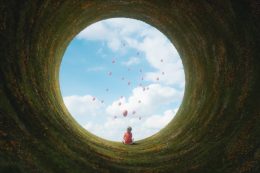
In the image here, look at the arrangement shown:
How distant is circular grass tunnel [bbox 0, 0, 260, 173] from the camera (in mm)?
5324

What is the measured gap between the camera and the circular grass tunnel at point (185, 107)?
5.32 meters

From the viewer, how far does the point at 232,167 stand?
6562mm

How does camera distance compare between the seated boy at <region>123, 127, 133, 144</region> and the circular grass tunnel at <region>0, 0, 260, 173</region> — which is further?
the seated boy at <region>123, 127, 133, 144</region>

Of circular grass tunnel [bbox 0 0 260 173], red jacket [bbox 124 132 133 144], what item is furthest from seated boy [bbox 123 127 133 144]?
circular grass tunnel [bbox 0 0 260 173]

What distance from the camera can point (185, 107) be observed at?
9742 mm

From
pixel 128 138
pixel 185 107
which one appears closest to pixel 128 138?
pixel 128 138

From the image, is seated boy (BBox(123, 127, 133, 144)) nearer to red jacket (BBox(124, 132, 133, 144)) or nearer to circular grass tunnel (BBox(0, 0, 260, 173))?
red jacket (BBox(124, 132, 133, 144))

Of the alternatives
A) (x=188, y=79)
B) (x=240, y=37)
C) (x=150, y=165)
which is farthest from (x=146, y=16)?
(x=150, y=165)

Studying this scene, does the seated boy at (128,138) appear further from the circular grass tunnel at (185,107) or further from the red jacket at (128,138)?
the circular grass tunnel at (185,107)

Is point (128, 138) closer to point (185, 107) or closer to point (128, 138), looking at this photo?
point (128, 138)

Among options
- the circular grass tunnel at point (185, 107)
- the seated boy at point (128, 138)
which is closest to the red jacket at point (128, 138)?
the seated boy at point (128, 138)

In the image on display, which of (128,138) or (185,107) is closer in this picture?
(185,107)

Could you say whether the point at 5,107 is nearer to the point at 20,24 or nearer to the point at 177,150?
the point at 20,24

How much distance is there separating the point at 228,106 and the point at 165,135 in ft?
9.62
